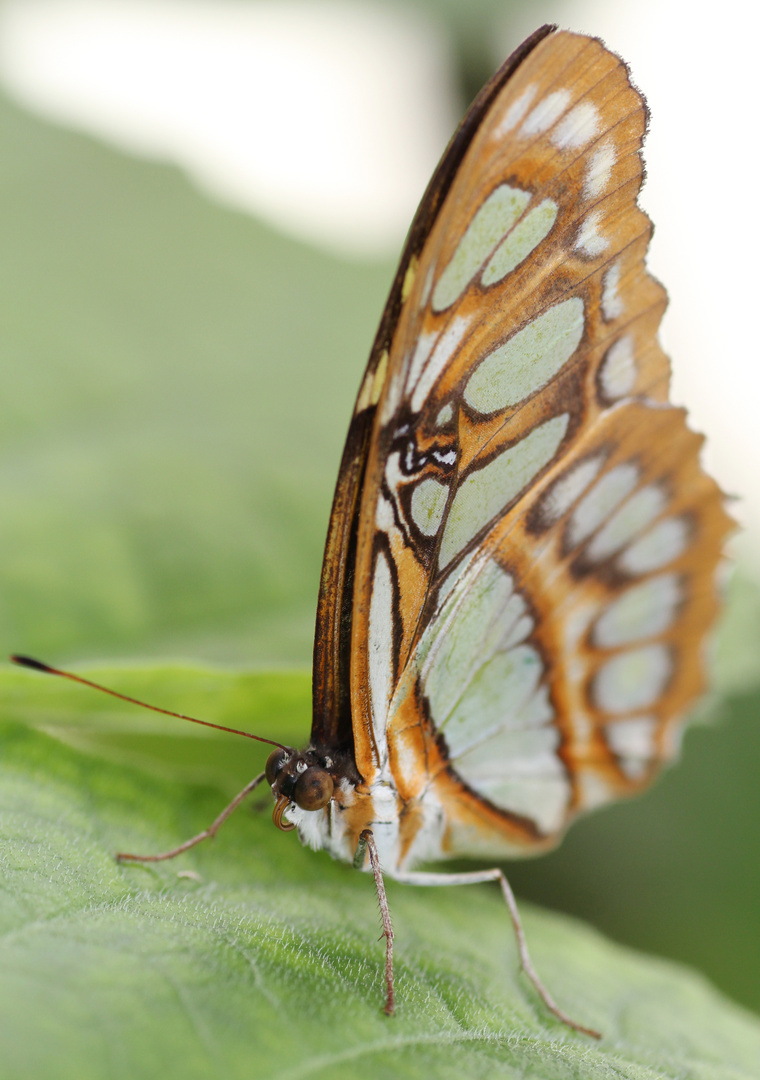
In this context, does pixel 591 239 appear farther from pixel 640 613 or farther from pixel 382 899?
pixel 382 899

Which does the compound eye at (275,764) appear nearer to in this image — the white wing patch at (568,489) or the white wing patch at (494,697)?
the white wing patch at (494,697)

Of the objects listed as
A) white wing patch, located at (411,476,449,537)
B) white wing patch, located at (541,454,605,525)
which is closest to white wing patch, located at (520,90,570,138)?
white wing patch, located at (411,476,449,537)

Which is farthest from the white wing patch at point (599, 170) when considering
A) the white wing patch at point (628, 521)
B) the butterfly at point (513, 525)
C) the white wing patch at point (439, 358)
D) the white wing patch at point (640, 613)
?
the white wing patch at point (640, 613)

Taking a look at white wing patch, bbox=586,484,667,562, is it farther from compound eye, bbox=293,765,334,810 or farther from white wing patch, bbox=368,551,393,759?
compound eye, bbox=293,765,334,810

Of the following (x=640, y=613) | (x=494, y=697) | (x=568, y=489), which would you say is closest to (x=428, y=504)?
(x=568, y=489)

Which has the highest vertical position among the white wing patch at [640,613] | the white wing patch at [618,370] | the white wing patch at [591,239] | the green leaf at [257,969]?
the white wing patch at [591,239]

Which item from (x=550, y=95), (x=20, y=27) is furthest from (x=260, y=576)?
(x=20, y=27)
